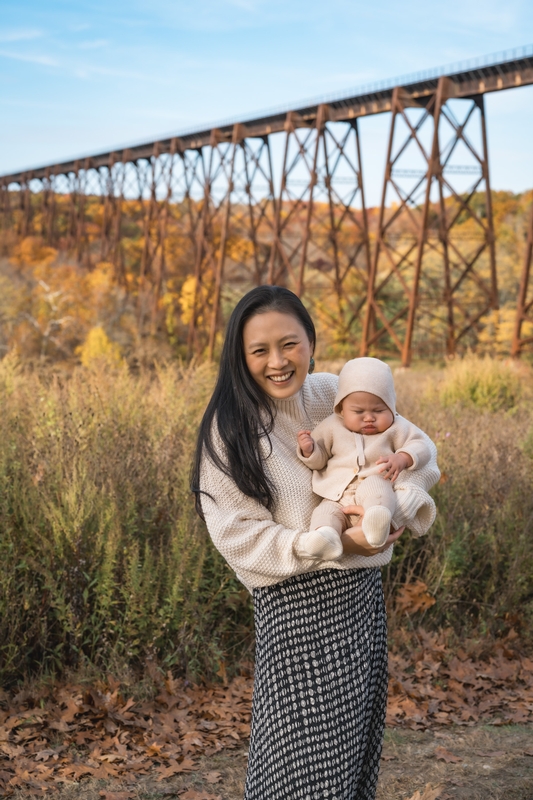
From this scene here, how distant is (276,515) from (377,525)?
0.89 feet

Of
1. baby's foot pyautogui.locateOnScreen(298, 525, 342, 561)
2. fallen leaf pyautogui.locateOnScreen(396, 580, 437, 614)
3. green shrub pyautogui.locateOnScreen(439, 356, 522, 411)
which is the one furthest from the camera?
green shrub pyautogui.locateOnScreen(439, 356, 522, 411)

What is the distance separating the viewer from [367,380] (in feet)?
6.40

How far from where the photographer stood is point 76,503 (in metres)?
3.70

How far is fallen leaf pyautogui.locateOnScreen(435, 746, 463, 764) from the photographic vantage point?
11.1ft

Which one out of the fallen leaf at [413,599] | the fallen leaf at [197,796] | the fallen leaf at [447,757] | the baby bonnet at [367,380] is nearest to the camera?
the baby bonnet at [367,380]

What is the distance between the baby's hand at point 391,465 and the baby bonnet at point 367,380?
0.13 meters

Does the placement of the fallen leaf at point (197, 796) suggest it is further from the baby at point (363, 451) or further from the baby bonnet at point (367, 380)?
the baby bonnet at point (367, 380)

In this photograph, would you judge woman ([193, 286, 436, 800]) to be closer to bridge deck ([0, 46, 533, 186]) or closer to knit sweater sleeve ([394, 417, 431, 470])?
knit sweater sleeve ([394, 417, 431, 470])

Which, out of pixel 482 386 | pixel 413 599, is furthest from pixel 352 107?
pixel 413 599

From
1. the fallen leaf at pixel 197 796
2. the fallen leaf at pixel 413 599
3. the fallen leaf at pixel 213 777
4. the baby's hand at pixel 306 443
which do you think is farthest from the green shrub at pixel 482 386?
the baby's hand at pixel 306 443

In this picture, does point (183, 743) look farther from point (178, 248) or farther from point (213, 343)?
point (178, 248)

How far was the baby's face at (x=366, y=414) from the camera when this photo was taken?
196 cm

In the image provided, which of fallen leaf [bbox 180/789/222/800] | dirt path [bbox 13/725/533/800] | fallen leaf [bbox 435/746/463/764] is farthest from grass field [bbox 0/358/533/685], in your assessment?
fallen leaf [bbox 435/746/463/764]

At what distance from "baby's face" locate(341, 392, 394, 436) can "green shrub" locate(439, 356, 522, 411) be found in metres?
7.67
